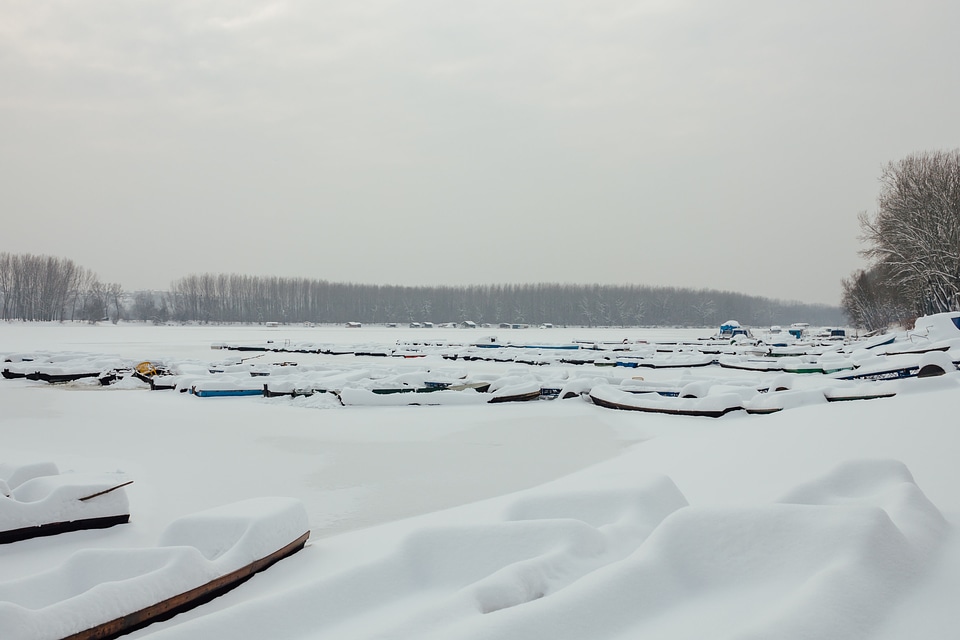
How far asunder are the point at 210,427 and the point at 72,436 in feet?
6.24

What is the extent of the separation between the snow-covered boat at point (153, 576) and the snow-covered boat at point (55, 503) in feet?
5.29

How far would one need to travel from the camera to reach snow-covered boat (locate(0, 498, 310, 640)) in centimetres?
249

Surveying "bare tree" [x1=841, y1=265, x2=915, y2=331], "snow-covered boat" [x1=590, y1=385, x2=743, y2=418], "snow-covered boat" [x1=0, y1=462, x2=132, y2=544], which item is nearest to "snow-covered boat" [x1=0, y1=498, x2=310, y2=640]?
"snow-covered boat" [x1=0, y1=462, x2=132, y2=544]

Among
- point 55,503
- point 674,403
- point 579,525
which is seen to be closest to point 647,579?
point 579,525

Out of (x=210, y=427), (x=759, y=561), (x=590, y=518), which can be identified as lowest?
(x=210, y=427)

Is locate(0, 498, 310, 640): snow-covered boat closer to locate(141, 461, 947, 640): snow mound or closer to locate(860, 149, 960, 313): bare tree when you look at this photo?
locate(141, 461, 947, 640): snow mound

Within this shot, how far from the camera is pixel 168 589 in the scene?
2.84 metres

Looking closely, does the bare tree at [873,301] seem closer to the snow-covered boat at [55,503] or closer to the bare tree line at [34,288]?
the snow-covered boat at [55,503]

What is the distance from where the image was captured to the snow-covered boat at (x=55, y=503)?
428cm

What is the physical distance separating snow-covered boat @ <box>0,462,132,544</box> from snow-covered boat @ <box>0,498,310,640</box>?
63.5 inches

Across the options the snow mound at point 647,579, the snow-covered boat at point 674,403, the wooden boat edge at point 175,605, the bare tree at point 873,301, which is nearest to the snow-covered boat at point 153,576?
the wooden boat edge at point 175,605

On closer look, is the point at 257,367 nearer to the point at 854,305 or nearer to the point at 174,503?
the point at 174,503

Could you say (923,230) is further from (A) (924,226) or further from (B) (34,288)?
(B) (34,288)

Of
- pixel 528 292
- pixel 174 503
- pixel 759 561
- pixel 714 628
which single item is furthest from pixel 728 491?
pixel 528 292
